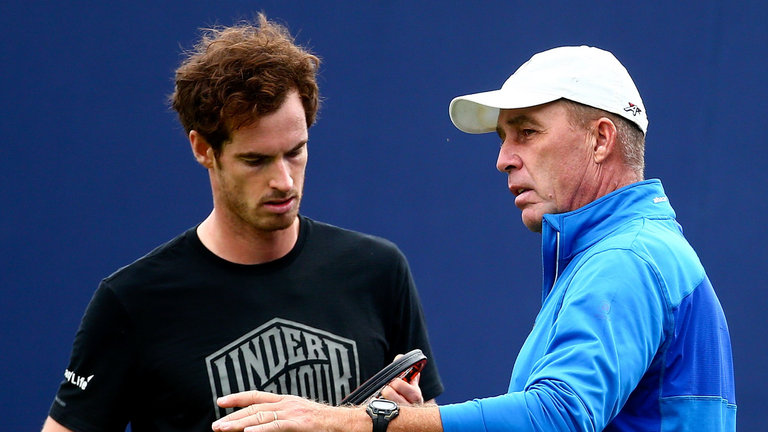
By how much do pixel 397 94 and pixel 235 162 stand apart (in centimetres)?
188

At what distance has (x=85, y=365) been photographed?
2.22 meters

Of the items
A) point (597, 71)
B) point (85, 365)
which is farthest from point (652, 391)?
point (85, 365)

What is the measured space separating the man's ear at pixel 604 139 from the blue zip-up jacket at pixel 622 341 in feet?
0.31

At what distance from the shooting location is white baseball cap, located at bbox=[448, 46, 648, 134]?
1973mm

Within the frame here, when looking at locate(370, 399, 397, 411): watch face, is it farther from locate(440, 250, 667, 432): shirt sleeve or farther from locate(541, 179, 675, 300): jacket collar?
locate(541, 179, 675, 300): jacket collar

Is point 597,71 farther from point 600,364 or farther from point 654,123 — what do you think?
point 654,123

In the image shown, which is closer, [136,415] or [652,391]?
[652,391]

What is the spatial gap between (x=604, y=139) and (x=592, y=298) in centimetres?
44

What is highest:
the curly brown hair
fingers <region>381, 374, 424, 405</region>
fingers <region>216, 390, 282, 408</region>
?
the curly brown hair

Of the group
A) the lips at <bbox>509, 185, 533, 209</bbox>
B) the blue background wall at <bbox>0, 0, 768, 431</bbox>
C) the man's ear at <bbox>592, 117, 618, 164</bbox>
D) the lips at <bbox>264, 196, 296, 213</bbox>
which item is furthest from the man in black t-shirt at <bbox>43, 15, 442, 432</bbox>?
the blue background wall at <bbox>0, 0, 768, 431</bbox>

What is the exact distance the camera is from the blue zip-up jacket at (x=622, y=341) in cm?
160

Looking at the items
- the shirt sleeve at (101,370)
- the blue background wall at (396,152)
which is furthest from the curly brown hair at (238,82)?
the blue background wall at (396,152)

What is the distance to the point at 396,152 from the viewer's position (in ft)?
13.5

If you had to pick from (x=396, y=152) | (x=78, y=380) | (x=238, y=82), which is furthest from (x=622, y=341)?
(x=396, y=152)
